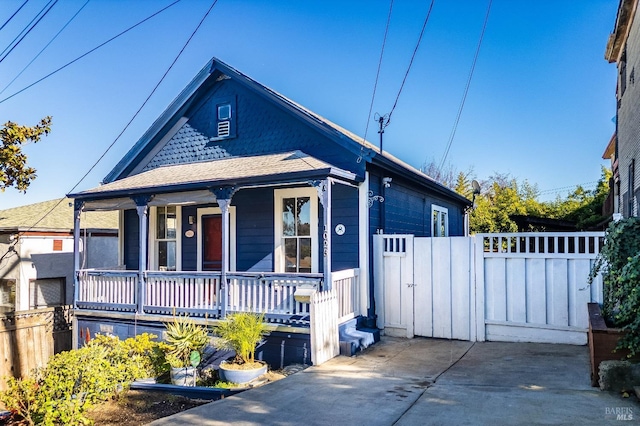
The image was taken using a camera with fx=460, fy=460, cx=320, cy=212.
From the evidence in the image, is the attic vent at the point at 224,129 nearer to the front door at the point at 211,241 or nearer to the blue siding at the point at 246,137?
the blue siding at the point at 246,137

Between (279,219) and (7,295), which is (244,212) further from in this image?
(7,295)

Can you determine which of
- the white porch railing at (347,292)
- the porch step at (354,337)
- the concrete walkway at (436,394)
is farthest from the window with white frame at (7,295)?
the concrete walkway at (436,394)

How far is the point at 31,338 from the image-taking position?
36.1 ft

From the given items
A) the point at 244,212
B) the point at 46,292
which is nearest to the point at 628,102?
the point at 244,212

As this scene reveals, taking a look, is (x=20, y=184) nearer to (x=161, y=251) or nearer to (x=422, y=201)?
(x=161, y=251)

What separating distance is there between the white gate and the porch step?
66 centimetres

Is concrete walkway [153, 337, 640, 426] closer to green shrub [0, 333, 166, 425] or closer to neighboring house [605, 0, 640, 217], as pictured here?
green shrub [0, 333, 166, 425]

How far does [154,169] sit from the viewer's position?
41.8ft

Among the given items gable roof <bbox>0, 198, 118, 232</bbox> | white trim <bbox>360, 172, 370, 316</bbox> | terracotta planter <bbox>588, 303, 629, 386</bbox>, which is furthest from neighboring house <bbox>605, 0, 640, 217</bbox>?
gable roof <bbox>0, 198, 118, 232</bbox>

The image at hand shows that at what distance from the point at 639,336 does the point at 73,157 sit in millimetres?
22234

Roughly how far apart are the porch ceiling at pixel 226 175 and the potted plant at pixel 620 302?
456 centimetres

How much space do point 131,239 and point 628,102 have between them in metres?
13.0

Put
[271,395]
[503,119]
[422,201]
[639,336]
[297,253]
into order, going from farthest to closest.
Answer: [503,119] → [422,201] → [297,253] → [271,395] → [639,336]

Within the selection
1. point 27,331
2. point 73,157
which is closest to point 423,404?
point 27,331
